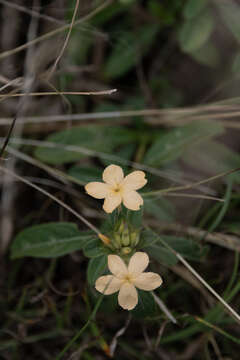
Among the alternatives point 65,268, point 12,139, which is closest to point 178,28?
point 12,139

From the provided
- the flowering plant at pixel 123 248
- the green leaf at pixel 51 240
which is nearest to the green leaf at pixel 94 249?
the flowering plant at pixel 123 248

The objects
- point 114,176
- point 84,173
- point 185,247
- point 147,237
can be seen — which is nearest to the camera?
point 114,176

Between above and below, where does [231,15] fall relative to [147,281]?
above

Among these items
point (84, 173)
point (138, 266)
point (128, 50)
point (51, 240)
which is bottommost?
point (138, 266)

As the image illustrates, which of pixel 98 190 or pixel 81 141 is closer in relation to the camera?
pixel 98 190

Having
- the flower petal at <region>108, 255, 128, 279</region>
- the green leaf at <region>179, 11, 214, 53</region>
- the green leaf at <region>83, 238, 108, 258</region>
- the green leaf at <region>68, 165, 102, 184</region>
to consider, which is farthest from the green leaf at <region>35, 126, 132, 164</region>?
the flower petal at <region>108, 255, 128, 279</region>

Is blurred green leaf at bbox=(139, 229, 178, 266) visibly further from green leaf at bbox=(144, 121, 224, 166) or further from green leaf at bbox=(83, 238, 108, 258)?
green leaf at bbox=(144, 121, 224, 166)

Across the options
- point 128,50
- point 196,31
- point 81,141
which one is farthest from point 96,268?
point 128,50

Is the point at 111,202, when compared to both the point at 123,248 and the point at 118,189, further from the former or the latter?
the point at 123,248
